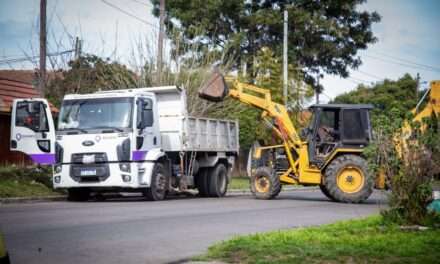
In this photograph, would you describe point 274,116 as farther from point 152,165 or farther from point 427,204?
point 427,204

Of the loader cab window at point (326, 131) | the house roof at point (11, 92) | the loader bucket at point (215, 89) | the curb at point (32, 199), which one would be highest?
the house roof at point (11, 92)

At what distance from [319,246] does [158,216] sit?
5908 millimetres

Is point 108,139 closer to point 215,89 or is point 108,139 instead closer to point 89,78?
point 215,89

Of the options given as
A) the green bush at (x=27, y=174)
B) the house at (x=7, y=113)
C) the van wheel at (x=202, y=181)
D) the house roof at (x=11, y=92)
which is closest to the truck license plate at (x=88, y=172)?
the green bush at (x=27, y=174)

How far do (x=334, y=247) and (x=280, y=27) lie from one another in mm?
32576

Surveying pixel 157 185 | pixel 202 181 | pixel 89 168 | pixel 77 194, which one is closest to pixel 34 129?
pixel 89 168

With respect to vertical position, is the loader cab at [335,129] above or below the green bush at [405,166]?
above

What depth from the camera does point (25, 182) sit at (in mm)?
20703

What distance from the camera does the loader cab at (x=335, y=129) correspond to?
20.2 metres

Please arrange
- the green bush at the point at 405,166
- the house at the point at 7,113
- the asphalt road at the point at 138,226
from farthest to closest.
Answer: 1. the house at the point at 7,113
2. the green bush at the point at 405,166
3. the asphalt road at the point at 138,226

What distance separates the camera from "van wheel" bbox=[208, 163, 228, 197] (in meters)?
22.3

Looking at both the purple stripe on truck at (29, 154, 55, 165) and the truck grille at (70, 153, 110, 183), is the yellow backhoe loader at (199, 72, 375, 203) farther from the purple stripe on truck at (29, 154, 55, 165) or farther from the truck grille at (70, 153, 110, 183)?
the purple stripe on truck at (29, 154, 55, 165)

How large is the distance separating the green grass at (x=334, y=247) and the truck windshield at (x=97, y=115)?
939 cm

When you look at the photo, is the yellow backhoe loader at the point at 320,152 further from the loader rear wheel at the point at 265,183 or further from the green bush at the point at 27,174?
the green bush at the point at 27,174
